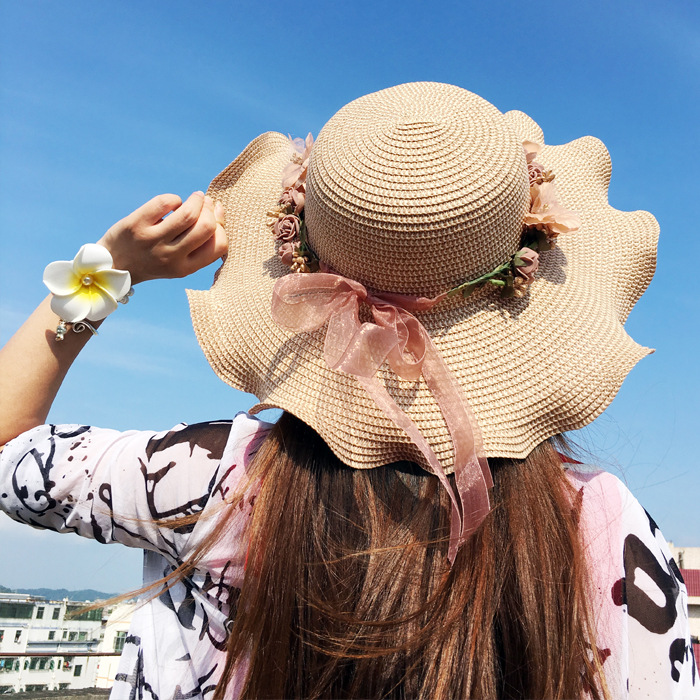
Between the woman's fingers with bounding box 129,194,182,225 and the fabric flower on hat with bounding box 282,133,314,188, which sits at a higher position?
the fabric flower on hat with bounding box 282,133,314,188

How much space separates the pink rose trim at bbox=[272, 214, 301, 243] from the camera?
1672 mm

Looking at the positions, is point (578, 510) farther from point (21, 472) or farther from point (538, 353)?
point (21, 472)

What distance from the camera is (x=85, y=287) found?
5.25ft

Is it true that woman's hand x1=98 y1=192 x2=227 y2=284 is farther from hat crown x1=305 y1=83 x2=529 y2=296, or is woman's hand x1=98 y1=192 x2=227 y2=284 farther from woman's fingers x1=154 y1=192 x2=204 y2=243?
hat crown x1=305 y1=83 x2=529 y2=296

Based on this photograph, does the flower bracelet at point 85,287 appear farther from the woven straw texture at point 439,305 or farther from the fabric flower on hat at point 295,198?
the fabric flower on hat at point 295,198

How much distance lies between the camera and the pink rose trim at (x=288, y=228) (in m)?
1.67

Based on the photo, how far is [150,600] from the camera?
4.54 ft

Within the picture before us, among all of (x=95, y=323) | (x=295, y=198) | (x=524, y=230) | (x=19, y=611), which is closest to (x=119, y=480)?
(x=95, y=323)

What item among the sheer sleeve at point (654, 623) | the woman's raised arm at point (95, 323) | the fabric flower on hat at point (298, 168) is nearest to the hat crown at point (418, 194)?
the fabric flower on hat at point (298, 168)

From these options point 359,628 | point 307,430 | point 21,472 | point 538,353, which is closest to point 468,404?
point 538,353

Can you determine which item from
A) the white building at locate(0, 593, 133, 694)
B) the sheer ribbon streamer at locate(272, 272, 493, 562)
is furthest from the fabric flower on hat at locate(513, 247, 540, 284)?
the white building at locate(0, 593, 133, 694)

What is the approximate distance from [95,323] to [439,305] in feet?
2.87

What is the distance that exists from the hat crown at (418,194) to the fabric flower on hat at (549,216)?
0.15ft

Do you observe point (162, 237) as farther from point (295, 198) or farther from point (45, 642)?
point (45, 642)
